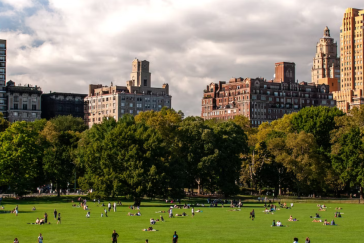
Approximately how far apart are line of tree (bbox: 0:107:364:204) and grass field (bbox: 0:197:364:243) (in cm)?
1351

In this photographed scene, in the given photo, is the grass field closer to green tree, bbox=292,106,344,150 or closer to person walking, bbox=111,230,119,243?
person walking, bbox=111,230,119,243

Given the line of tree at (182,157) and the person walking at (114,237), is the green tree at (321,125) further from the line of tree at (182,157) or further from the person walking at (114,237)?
the person walking at (114,237)

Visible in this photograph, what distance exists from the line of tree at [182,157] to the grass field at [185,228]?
1351 cm

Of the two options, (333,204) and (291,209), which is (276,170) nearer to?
(333,204)

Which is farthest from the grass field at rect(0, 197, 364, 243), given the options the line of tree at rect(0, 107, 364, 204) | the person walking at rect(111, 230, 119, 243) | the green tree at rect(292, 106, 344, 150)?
the green tree at rect(292, 106, 344, 150)

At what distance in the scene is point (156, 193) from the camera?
110 meters

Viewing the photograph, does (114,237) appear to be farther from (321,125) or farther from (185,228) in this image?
(321,125)

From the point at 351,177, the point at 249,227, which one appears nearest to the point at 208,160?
the point at 351,177

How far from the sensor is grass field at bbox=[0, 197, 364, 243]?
64.9m

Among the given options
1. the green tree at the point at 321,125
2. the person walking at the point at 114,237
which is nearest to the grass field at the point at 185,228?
the person walking at the point at 114,237

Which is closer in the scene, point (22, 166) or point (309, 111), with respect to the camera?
point (22, 166)

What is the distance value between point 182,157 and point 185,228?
57.2 m

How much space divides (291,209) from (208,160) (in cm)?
2550

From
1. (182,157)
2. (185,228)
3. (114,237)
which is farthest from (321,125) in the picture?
(114,237)
